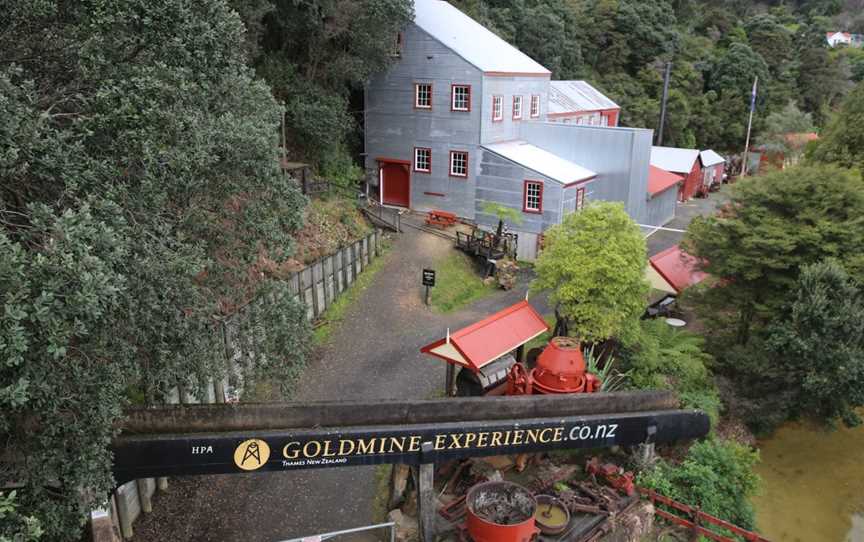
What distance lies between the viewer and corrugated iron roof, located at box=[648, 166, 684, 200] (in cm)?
3784

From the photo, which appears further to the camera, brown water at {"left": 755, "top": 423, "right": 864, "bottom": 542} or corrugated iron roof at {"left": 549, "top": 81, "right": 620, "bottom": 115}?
corrugated iron roof at {"left": 549, "top": 81, "right": 620, "bottom": 115}

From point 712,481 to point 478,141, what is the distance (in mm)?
20306

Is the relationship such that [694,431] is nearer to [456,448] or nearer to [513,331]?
[513,331]

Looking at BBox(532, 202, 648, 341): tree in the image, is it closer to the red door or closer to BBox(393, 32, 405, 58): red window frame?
the red door

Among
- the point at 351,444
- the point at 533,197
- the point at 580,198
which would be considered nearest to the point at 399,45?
the point at 533,197

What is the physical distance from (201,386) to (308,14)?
21.7 m

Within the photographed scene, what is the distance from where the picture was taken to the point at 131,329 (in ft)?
28.9

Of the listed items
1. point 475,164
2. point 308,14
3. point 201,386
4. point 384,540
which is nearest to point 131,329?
point 201,386

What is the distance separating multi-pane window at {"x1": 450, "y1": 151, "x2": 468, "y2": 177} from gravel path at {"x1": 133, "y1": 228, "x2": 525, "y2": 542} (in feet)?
14.0

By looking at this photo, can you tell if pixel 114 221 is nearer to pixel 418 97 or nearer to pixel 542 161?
pixel 418 97

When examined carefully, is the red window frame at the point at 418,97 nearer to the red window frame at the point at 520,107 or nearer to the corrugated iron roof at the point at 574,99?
the red window frame at the point at 520,107

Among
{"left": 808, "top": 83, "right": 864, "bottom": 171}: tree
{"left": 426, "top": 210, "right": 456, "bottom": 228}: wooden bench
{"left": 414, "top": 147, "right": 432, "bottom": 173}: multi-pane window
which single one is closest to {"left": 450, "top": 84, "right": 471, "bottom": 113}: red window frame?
{"left": 414, "top": 147, "right": 432, "bottom": 173}: multi-pane window

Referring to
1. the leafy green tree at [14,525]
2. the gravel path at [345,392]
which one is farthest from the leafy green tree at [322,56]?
the leafy green tree at [14,525]

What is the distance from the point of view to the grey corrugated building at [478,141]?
3106cm
